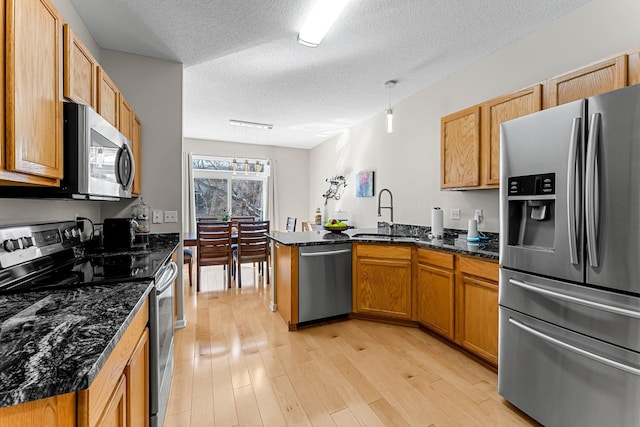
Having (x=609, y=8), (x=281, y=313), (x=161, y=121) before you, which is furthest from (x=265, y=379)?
(x=609, y=8)

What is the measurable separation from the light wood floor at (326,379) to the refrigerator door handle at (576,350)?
1.70 ft

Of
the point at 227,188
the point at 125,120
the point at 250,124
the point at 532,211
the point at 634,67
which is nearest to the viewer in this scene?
the point at 634,67

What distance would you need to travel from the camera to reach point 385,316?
2.83 metres

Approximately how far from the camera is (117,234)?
219cm

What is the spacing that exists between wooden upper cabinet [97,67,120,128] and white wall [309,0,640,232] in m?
2.95

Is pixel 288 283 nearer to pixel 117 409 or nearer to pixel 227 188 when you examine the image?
pixel 117 409

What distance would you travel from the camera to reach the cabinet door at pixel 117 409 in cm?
78

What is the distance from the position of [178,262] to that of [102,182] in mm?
1434

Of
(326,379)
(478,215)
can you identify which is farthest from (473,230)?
(326,379)

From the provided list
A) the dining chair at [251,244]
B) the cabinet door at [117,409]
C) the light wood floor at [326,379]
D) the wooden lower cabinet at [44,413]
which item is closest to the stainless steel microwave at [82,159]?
the cabinet door at [117,409]

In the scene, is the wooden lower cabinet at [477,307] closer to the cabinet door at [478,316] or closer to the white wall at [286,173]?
the cabinet door at [478,316]

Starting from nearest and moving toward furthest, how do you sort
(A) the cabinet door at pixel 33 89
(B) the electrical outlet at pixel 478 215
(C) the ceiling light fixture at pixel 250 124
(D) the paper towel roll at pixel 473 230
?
(A) the cabinet door at pixel 33 89
(D) the paper towel roll at pixel 473 230
(B) the electrical outlet at pixel 478 215
(C) the ceiling light fixture at pixel 250 124

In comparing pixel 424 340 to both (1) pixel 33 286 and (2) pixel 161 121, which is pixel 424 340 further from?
(2) pixel 161 121

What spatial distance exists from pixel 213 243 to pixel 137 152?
66.6 inches
